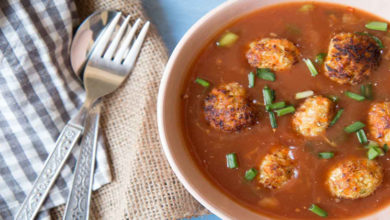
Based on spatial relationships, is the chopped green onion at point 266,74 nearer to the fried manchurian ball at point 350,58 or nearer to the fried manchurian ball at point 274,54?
the fried manchurian ball at point 274,54

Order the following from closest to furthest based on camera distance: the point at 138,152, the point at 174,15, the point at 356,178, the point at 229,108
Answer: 1. the point at 356,178
2. the point at 229,108
3. the point at 138,152
4. the point at 174,15

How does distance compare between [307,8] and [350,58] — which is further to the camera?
[307,8]

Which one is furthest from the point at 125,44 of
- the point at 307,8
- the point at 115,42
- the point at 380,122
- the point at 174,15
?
the point at 380,122

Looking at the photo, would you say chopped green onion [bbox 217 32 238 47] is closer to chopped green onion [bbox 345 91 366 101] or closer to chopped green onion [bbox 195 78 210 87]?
chopped green onion [bbox 195 78 210 87]

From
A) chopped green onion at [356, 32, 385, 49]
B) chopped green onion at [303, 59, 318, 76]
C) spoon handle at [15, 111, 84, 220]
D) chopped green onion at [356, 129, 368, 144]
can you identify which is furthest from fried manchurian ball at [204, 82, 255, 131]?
spoon handle at [15, 111, 84, 220]

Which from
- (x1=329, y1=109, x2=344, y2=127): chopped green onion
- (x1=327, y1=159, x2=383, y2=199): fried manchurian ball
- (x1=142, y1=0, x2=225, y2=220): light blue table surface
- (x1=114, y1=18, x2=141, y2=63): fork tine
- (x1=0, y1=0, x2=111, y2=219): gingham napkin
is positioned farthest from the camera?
(x1=142, y1=0, x2=225, y2=220): light blue table surface

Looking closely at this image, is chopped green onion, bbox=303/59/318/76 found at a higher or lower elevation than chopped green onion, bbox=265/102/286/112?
higher

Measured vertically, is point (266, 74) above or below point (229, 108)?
above

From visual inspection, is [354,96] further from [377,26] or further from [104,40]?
[104,40]
